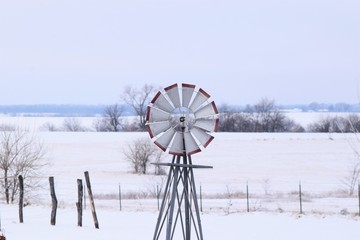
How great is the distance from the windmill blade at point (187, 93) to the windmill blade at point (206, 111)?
28 cm

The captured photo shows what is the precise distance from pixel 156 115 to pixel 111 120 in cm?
9086

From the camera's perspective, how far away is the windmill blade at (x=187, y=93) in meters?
12.9

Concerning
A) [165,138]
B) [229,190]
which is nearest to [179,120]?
[165,138]

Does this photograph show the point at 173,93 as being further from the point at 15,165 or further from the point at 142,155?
the point at 142,155

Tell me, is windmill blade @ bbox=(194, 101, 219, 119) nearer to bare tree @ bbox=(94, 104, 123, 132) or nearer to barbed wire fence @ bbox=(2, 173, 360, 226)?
barbed wire fence @ bbox=(2, 173, 360, 226)

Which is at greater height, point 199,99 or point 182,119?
point 199,99

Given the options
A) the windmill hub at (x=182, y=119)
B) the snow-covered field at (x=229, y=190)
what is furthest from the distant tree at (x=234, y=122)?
the windmill hub at (x=182, y=119)

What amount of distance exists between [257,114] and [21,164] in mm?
73665

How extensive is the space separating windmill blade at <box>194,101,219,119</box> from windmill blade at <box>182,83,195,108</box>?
0.93 ft

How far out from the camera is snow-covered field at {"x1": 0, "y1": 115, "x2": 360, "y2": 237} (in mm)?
18219

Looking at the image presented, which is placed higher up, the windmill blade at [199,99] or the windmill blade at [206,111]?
the windmill blade at [199,99]

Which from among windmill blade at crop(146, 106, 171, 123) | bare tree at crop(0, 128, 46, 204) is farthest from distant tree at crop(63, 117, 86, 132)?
windmill blade at crop(146, 106, 171, 123)

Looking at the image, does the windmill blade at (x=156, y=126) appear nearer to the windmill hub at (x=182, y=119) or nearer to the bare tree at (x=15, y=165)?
the windmill hub at (x=182, y=119)

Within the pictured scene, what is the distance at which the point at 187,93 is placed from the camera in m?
12.9
